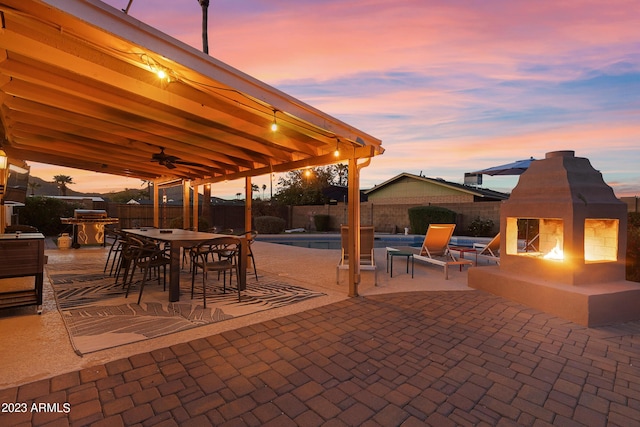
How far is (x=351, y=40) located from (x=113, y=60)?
192 inches

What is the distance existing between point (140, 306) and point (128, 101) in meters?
2.47

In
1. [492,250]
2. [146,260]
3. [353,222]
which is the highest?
[353,222]

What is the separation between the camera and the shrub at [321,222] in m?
18.1

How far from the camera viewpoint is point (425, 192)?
781 inches

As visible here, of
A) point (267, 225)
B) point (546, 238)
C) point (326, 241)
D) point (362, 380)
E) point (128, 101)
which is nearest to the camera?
point (362, 380)

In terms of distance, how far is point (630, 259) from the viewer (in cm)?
488

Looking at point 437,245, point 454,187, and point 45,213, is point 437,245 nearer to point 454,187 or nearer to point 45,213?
point 454,187

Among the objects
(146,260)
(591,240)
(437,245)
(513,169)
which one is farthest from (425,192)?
(146,260)

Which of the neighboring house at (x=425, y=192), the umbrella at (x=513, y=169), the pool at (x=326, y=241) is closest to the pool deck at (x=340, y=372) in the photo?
the umbrella at (x=513, y=169)

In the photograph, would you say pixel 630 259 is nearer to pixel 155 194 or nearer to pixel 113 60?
pixel 113 60

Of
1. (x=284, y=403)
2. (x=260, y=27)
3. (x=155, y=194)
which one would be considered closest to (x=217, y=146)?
(x=260, y=27)

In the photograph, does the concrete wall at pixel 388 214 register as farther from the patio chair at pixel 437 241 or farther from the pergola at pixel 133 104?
the pergola at pixel 133 104

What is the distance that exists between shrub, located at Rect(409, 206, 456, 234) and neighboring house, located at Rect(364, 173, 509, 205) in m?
1.98

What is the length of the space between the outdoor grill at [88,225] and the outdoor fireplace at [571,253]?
35.4 feet
